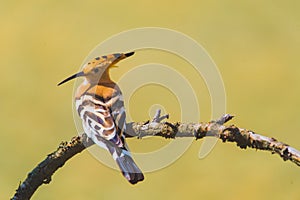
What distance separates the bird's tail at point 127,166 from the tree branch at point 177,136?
4cm

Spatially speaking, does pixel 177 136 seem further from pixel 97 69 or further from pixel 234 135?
pixel 97 69

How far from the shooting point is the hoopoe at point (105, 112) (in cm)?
99

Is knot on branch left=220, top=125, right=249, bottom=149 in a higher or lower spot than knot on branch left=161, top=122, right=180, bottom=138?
lower

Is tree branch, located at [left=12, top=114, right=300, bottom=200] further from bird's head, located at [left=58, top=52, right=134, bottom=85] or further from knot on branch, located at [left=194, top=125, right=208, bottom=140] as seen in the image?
bird's head, located at [left=58, top=52, right=134, bottom=85]

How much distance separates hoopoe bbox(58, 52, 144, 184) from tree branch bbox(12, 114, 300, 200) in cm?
3

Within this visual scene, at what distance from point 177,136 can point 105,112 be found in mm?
171

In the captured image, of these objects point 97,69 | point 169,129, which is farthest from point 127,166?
point 97,69

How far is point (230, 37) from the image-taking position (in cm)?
168

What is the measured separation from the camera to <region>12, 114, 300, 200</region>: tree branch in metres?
0.86

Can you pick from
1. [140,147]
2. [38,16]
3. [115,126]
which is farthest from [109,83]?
[38,16]

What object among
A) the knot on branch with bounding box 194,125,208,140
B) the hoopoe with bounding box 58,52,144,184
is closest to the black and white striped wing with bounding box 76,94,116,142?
the hoopoe with bounding box 58,52,144,184

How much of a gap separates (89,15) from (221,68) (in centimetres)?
42

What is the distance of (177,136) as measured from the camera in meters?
0.96

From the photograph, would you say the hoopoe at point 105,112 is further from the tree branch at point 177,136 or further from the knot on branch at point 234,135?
the knot on branch at point 234,135
